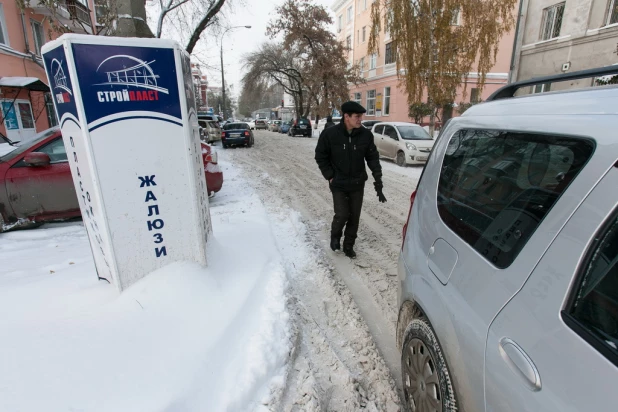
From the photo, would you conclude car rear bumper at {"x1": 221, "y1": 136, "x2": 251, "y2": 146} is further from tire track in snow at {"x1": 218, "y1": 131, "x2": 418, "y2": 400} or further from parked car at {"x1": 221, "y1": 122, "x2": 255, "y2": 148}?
tire track in snow at {"x1": 218, "y1": 131, "x2": 418, "y2": 400}

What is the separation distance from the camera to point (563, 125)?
122 cm

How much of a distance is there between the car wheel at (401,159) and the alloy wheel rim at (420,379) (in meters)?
10.0

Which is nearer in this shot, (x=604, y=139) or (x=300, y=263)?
(x=604, y=139)

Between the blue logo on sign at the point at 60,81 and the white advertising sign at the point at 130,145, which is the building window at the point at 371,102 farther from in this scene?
the blue logo on sign at the point at 60,81

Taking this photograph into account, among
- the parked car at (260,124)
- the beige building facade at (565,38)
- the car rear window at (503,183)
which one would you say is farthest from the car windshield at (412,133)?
the parked car at (260,124)

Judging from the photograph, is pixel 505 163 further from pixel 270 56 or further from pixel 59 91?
pixel 270 56

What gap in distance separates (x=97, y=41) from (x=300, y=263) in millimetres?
2931

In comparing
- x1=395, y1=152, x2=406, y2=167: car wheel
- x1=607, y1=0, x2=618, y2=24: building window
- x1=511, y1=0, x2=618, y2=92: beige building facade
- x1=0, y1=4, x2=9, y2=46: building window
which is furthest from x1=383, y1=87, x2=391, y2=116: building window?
x1=0, y1=4, x2=9, y2=46: building window

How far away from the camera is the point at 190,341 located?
2.39 meters

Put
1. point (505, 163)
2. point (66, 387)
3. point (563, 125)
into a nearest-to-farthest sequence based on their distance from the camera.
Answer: point (563, 125)
point (505, 163)
point (66, 387)

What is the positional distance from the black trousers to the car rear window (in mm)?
2162

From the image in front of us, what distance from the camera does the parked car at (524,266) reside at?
987mm

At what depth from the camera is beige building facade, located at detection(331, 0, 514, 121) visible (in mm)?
28184

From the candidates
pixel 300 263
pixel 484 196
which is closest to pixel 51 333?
pixel 300 263
